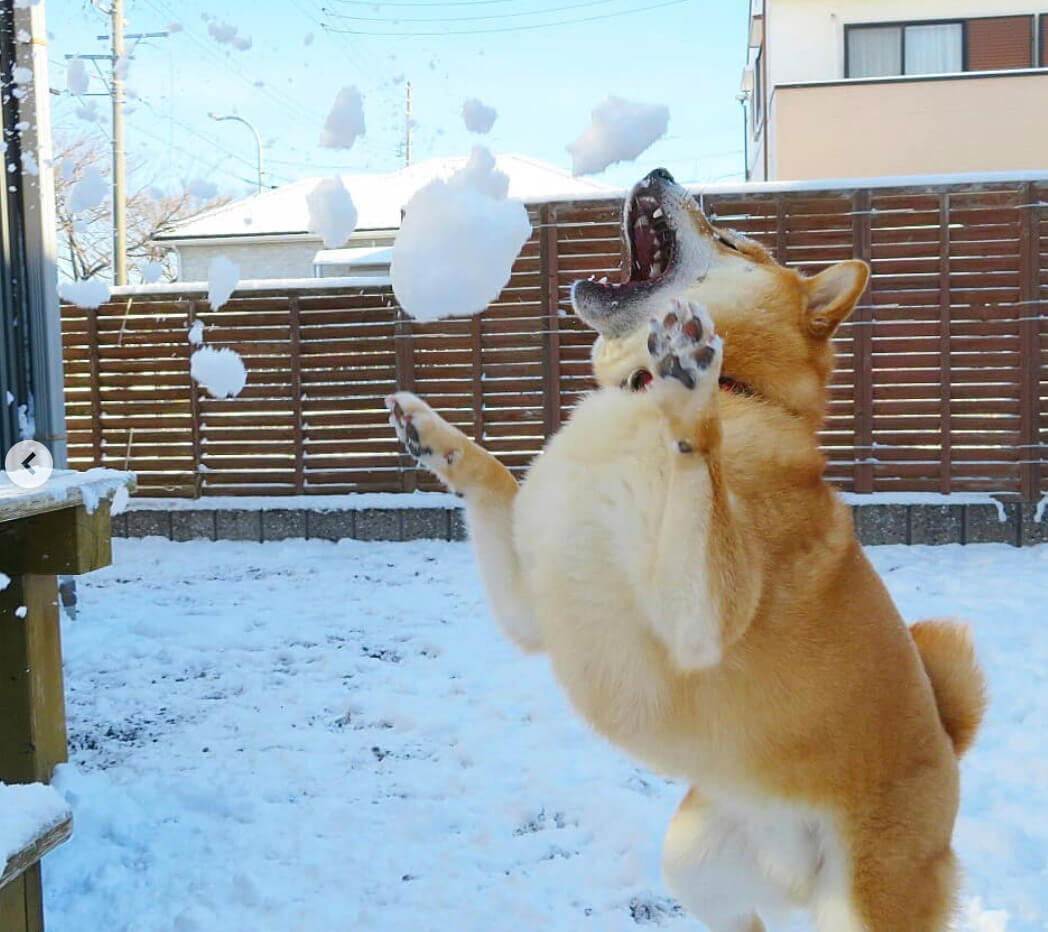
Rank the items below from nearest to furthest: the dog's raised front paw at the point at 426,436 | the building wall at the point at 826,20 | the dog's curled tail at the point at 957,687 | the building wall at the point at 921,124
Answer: the dog's raised front paw at the point at 426,436 → the dog's curled tail at the point at 957,687 → the building wall at the point at 921,124 → the building wall at the point at 826,20

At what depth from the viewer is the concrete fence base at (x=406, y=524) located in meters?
6.59

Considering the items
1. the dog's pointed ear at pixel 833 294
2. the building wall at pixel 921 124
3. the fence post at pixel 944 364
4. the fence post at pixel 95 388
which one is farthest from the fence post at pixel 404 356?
the building wall at pixel 921 124

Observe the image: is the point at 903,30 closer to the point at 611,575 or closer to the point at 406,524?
the point at 406,524

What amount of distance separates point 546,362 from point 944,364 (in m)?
2.70

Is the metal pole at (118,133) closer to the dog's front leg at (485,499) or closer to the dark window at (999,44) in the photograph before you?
the dog's front leg at (485,499)

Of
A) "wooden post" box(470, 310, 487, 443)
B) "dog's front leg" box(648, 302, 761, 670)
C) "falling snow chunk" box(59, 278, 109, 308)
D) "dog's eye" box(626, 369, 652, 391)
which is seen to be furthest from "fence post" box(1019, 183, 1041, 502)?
"falling snow chunk" box(59, 278, 109, 308)

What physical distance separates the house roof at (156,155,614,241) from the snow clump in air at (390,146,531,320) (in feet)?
0.38

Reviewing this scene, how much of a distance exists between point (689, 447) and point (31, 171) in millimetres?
3755

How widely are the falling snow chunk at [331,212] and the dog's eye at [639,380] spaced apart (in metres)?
0.68

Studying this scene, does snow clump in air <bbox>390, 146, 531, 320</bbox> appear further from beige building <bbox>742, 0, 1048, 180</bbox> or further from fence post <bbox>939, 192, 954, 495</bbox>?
beige building <bbox>742, 0, 1048, 180</bbox>

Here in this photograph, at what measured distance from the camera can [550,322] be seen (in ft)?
17.4

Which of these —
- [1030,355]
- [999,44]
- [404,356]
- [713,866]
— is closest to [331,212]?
[713,866]

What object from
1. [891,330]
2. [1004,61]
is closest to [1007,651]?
[891,330]

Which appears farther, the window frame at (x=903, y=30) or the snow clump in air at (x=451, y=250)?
the window frame at (x=903, y=30)
